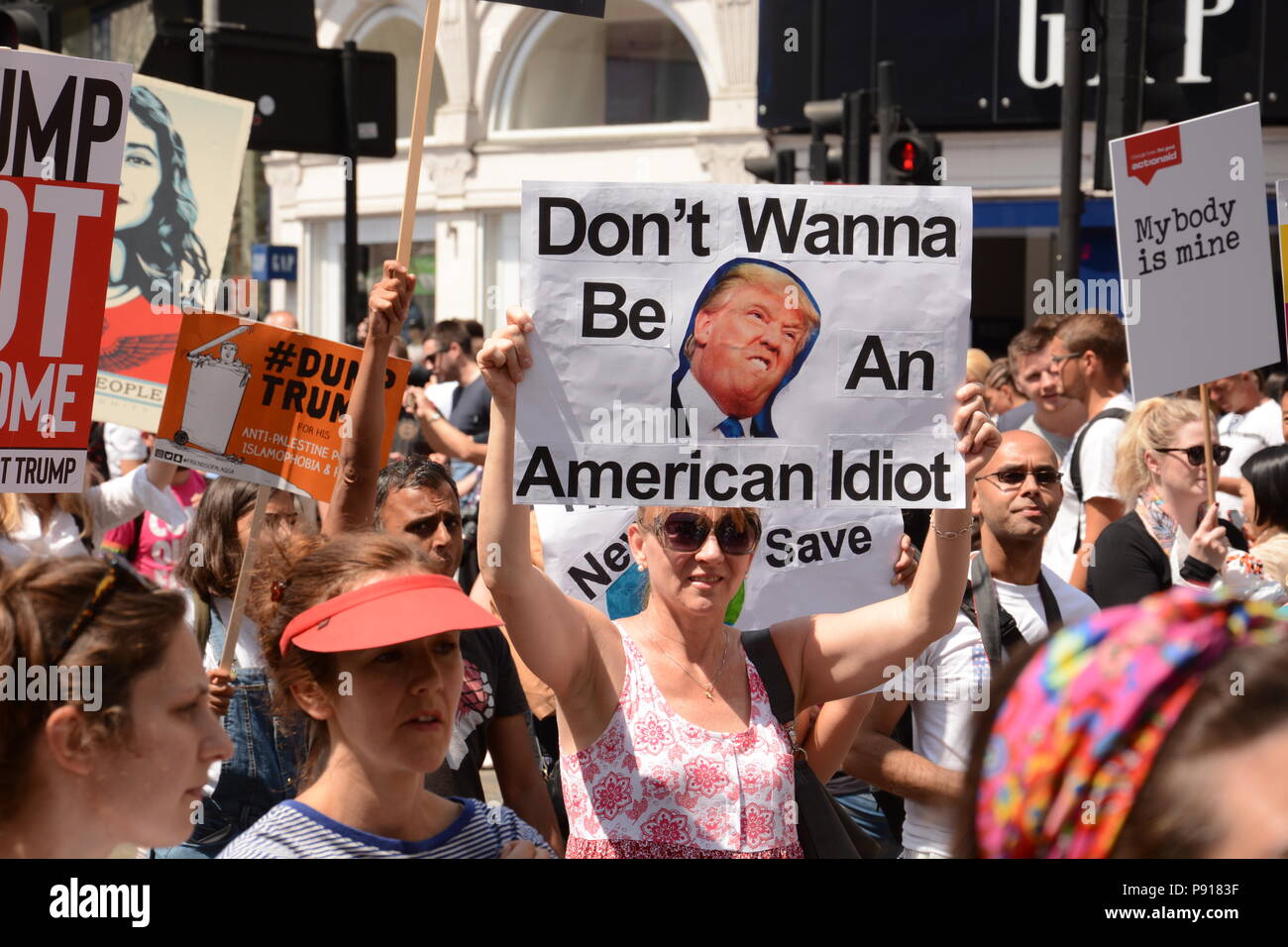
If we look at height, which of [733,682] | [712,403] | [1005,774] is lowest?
[733,682]

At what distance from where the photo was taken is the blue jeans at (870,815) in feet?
13.6

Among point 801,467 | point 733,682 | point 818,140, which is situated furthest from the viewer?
point 818,140

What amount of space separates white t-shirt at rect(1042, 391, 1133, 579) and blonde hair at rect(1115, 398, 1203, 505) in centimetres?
56

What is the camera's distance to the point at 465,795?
3537 millimetres

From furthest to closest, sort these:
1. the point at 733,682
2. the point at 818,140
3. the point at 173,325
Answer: the point at 818,140 < the point at 173,325 < the point at 733,682

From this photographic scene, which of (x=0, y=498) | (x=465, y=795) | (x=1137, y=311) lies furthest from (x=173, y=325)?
(x=1137, y=311)

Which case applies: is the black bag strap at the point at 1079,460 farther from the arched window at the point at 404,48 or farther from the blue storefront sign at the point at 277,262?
the arched window at the point at 404,48

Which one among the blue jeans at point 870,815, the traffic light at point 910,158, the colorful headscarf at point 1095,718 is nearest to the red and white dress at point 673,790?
the blue jeans at point 870,815

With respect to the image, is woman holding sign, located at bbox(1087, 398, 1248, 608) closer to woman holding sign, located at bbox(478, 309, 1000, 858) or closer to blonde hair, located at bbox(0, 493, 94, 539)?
woman holding sign, located at bbox(478, 309, 1000, 858)

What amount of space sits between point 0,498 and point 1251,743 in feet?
16.4

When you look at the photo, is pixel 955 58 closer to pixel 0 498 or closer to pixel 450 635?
pixel 0 498

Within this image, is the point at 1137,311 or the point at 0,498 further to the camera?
the point at 0,498

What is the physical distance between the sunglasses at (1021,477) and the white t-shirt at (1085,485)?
1.56 m

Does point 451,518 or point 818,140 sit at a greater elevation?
point 818,140
